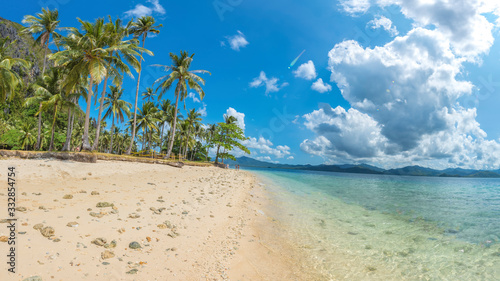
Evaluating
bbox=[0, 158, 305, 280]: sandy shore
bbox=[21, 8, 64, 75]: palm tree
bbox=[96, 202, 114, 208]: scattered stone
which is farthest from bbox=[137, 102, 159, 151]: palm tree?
bbox=[96, 202, 114, 208]: scattered stone

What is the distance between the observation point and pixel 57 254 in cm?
337

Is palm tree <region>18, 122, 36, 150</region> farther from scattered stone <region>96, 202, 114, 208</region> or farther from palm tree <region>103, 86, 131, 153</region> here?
scattered stone <region>96, 202, 114, 208</region>

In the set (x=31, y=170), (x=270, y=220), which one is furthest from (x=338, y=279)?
(x=31, y=170)

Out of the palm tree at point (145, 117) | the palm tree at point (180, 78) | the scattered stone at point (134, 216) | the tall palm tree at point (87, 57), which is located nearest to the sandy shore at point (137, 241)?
the scattered stone at point (134, 216)

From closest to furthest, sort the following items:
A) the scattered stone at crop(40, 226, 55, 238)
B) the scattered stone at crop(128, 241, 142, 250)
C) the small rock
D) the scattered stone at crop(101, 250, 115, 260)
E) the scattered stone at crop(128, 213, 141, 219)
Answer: the scattered stone at crop(101, 250, 115, 260), the scattered stone at crop(40, 226, 55, 238), the scattered stone at crop(128, 241, 142, 250), the small rock, the scattered stone at crop(128, 213, 141, 219)

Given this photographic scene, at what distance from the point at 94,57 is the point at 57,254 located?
21350mm

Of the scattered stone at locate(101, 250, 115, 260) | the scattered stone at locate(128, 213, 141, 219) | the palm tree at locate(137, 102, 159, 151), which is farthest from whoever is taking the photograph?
the palm tree at locate(137, 102, 159, 151)

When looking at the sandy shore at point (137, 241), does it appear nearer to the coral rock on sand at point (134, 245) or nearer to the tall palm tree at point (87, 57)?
the coral rock on sand at point (134, 245)

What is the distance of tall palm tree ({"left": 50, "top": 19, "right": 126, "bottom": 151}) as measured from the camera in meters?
18.1

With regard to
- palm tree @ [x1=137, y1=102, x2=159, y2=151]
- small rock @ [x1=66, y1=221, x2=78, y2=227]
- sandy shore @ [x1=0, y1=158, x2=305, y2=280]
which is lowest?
sandy shore @ [x1=0, y1=158, x2=305, y2=280]

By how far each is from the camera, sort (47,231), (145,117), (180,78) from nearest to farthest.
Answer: (47,231)
(180,78)
(145,117)

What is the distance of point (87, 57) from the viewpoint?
19.3 metres

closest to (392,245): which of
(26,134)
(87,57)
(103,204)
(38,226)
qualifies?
(103,204)

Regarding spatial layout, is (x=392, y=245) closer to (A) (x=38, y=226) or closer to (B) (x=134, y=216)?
(B) (x=134, y=216)
